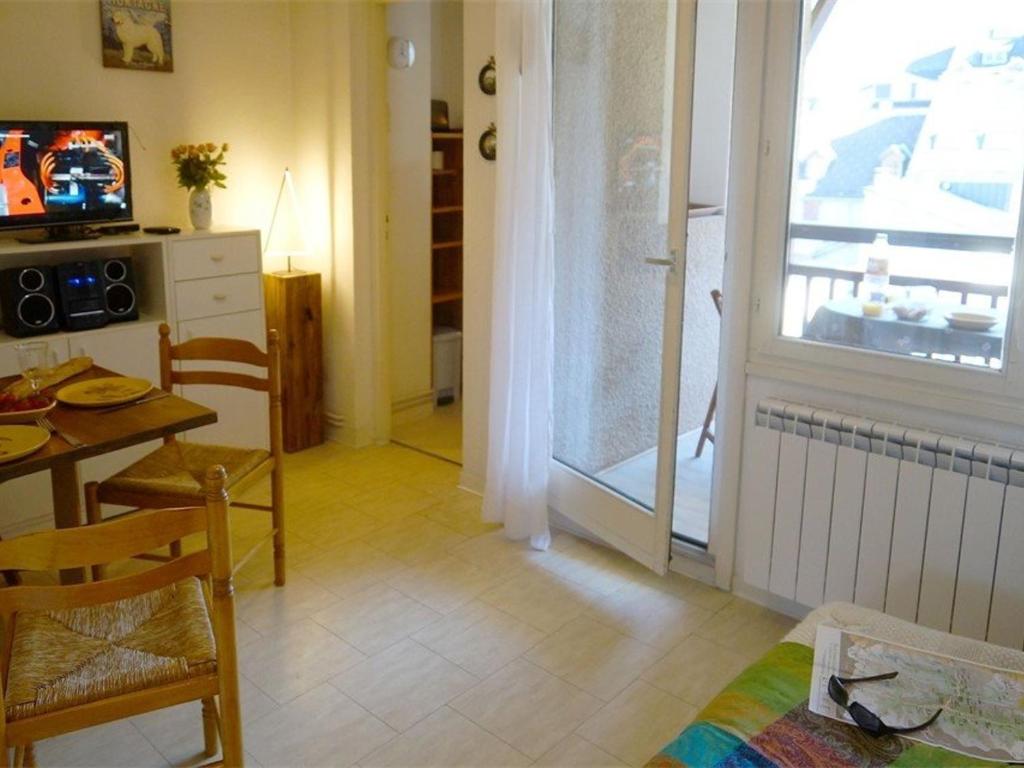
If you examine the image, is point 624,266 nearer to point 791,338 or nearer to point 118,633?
point 791,338

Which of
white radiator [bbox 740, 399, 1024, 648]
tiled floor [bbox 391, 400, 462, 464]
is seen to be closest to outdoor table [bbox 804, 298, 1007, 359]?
white radiator [bbox 740, 399, 1024, 648]

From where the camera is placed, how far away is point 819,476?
8.89 feet

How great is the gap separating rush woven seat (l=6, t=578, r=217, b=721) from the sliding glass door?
→ 5.23 feet

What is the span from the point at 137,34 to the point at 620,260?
2156 mm

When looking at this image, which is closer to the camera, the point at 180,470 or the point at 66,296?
the point at 180,470

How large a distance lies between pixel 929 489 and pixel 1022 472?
0.76ft

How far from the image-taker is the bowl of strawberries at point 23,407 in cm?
240

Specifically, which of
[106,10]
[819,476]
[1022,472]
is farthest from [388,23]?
[1022,472]

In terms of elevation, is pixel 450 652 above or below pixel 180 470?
below

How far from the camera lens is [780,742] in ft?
5.37

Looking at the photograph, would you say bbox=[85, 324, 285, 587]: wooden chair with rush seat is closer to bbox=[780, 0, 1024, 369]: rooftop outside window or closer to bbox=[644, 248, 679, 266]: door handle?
bbox=[644, 248, 679, 266]: door handle

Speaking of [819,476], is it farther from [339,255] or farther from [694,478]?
[339,255]

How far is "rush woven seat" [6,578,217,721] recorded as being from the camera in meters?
1.79

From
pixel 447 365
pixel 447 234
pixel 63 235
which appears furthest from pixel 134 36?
pixel 447 365
